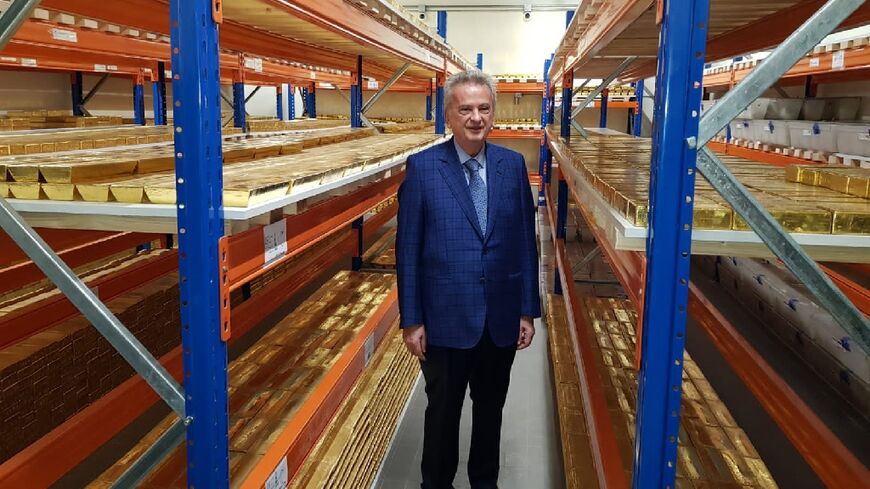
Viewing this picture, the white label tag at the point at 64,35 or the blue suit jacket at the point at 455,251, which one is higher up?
the white label tag at the point at 64,35

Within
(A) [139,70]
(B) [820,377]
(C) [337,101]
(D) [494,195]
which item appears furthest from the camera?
(C) [337,101]

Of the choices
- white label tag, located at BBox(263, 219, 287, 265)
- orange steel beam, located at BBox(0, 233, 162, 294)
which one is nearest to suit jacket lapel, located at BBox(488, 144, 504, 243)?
white label tag, located at BBox(263, 219, 287, 265)

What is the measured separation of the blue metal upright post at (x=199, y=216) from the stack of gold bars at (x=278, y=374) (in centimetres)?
40

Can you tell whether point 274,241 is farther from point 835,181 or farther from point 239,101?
point 239,101

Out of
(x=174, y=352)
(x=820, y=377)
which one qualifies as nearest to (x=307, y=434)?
(x=174, y=352)

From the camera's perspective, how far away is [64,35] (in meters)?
3.59

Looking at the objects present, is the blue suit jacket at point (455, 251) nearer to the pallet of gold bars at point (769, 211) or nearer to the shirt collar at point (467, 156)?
the shirt collar at point (467, 156)

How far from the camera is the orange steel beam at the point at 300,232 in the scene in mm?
1841

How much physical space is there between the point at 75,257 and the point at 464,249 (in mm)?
2730

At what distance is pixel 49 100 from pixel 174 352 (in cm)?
784

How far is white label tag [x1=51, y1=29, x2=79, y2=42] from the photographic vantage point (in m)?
3.52

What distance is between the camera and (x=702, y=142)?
1587 mm

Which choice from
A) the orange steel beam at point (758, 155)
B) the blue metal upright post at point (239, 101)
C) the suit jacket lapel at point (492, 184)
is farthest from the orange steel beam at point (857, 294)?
the blue metal upright post at point (239, 101)

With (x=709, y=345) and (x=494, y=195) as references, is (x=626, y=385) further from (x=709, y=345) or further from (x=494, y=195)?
(x=709, y=345)
